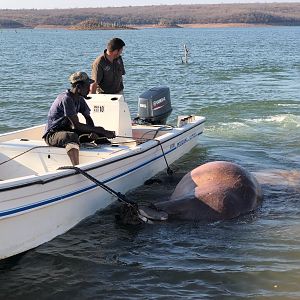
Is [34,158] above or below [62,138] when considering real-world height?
below

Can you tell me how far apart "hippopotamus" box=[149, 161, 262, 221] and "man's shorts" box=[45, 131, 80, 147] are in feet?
4.77

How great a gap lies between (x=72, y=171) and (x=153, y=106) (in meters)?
4.09

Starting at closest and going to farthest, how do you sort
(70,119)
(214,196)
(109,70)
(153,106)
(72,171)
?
(72,171)
(214,196)
(70,119)
(109,70)
(153,106)

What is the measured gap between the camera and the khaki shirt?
33.8 feet

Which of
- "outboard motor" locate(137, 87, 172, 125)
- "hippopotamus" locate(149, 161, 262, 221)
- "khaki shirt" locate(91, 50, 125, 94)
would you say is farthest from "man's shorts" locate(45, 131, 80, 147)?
"outboard motor" locate(137, 87, 172, 125)

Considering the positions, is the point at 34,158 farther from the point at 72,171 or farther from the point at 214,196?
the point at 214,196

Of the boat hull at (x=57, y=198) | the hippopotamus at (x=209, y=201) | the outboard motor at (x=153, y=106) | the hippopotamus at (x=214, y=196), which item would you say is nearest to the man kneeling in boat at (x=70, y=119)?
the boat hull at (x=57, y=198)

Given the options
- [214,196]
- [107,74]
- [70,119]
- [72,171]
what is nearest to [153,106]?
[107,74]

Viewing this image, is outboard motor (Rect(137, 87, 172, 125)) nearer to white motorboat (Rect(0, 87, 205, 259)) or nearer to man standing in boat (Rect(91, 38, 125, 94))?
white motorboat (Rect(0, 87, 205, 259))

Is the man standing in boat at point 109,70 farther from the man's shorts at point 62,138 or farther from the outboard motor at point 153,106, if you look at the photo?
the man's shorts at point 62,138

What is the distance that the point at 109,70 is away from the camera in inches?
410

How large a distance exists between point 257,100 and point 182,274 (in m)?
13.5

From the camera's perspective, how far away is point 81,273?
21.7 ft

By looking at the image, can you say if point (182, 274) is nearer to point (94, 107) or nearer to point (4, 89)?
point (94, 107)
